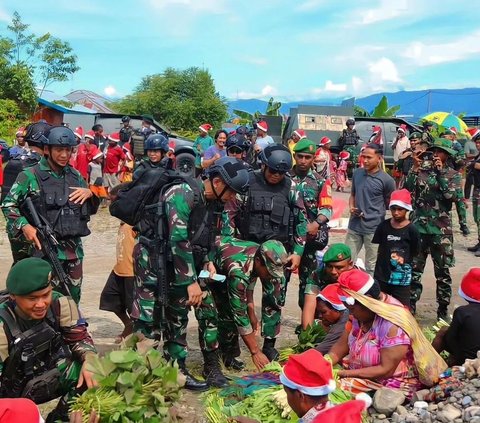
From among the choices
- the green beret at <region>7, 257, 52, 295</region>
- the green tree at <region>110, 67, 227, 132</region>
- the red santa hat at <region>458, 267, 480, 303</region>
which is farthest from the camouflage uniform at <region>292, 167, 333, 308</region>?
the green tree at <region>110, 67, 227, 132</region>

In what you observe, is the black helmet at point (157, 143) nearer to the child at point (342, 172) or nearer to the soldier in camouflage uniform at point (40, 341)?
the soldier in camouflage uniform at point (40, 341)

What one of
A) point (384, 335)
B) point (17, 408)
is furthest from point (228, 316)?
point (17, 408)

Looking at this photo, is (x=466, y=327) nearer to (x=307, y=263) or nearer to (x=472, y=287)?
(x=472, y=287)

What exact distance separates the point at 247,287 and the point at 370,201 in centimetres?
249

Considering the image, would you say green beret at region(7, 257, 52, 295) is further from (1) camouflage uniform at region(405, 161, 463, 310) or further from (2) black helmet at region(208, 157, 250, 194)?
(1) camouflage uniform at region(405, 161, 463, 310)

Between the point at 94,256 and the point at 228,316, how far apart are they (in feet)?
16.9

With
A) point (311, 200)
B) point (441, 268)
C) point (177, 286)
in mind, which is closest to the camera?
point (177, 286)

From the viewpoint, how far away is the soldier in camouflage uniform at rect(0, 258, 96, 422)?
311 centimetres

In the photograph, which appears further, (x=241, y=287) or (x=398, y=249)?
(x=398, y=249)

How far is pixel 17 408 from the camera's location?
2090mm

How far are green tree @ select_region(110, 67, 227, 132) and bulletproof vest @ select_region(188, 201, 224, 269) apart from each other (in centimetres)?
2660

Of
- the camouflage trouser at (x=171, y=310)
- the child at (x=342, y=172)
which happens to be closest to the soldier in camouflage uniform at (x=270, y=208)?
the camouflage trouser at (x=171, y=310)

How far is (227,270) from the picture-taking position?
15.5ft

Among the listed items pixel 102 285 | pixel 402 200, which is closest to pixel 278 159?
pixel 402 200
